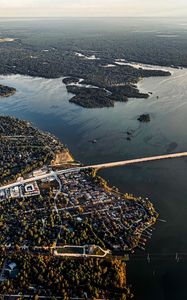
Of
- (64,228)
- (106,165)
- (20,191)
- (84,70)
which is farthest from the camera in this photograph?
(84,70)

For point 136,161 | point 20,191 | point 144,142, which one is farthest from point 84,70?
point 20,191

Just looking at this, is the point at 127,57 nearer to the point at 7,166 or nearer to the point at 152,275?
the point at 7,166

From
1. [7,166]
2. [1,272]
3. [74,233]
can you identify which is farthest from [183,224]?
[7,166]

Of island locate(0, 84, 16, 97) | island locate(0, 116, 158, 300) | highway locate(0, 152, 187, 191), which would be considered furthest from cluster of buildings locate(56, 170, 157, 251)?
island locate(0, 84, 16, 97)

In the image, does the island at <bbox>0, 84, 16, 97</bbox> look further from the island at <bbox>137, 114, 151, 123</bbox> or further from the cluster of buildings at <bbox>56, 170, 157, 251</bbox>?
the cluster of buildings at <bbox>56, 170, 157, 251</bbox>

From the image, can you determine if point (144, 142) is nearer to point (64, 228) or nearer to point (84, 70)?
point (64, 228)
